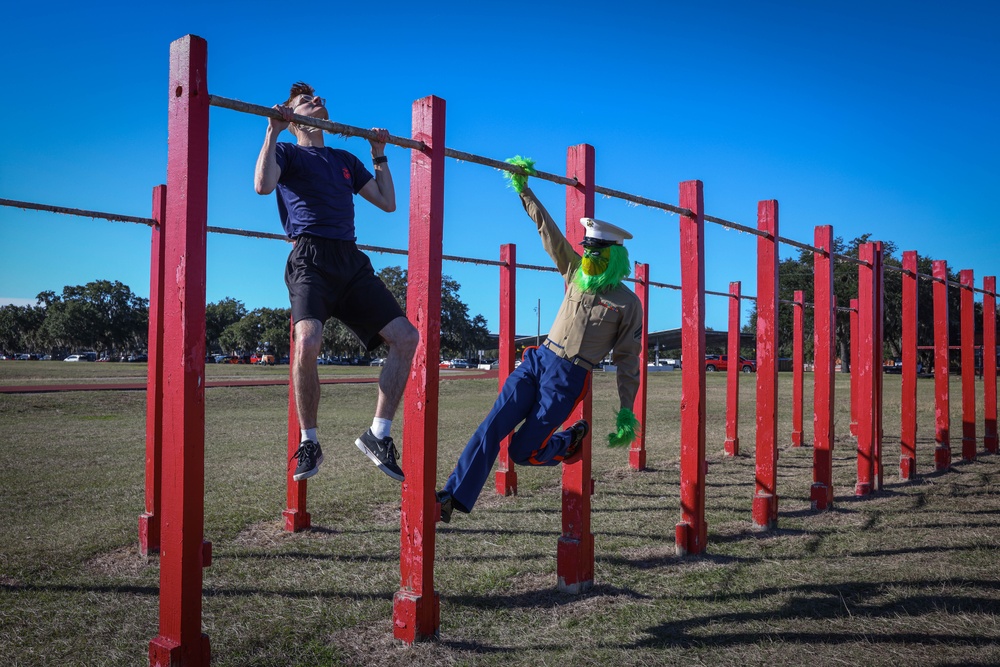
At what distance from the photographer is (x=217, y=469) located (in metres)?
9.27

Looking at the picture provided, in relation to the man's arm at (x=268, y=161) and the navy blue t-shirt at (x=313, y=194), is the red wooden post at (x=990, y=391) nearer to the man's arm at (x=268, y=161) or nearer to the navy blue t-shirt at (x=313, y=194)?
the navy blue t-shirt at (x=313, y=194)

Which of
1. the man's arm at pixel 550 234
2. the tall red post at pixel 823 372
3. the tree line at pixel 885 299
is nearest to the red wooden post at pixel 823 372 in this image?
the tall red post at pixel 823 372

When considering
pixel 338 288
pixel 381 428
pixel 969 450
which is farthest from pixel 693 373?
pixel 969 450

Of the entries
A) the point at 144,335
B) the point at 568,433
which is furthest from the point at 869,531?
the point at 144,335

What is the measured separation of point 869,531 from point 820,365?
1.99 metres

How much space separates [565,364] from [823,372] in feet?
14.8

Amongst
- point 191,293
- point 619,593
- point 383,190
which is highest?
point 383,190

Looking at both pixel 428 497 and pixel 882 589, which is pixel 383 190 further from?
pixel 882 589

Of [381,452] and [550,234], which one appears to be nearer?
[381,452]

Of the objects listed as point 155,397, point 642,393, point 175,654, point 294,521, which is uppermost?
point 155,397

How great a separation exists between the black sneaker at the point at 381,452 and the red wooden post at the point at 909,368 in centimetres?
799

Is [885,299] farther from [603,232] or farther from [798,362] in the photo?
[603,232]

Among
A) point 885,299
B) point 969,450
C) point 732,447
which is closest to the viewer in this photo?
point 969,450

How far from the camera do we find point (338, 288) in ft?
12.3
